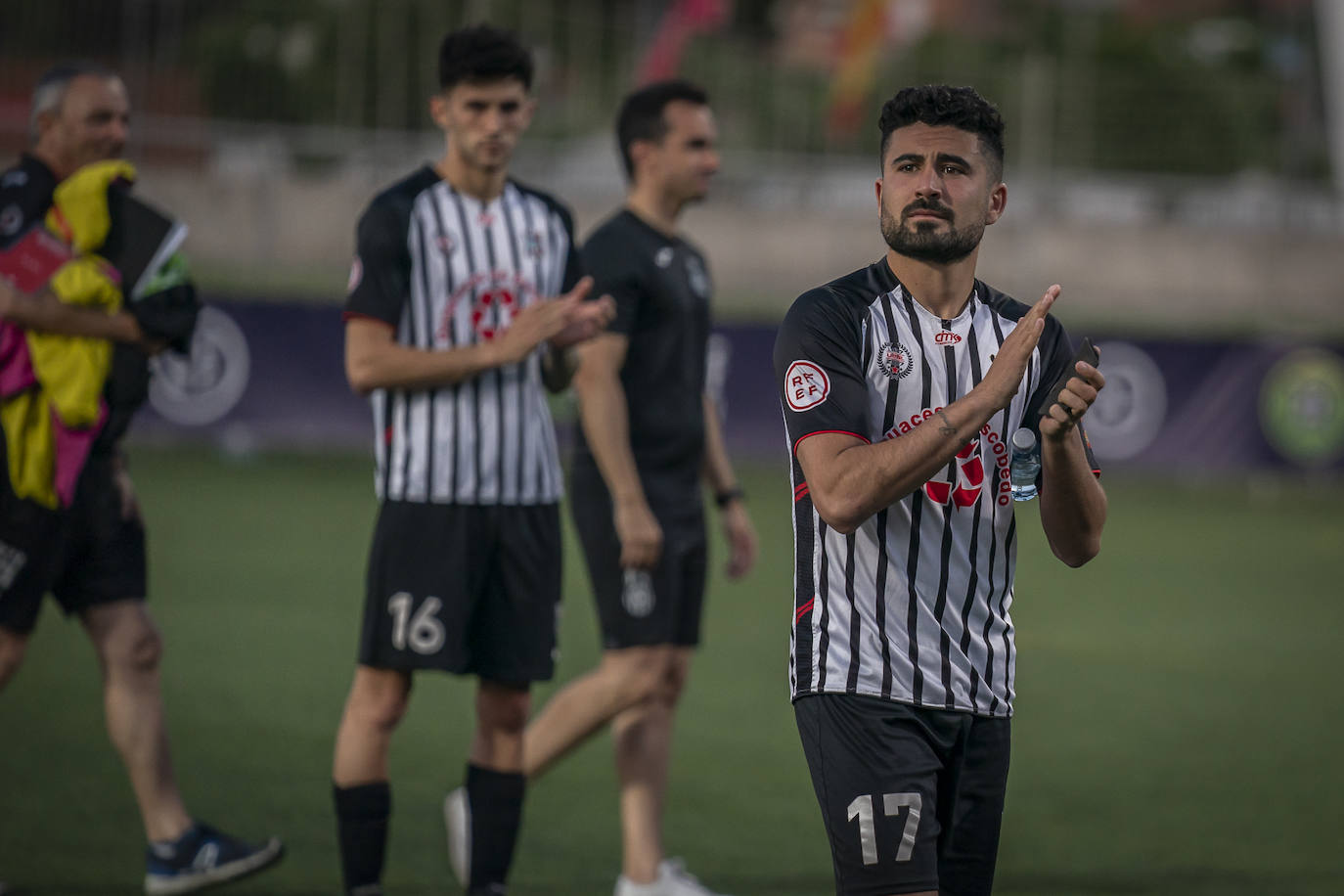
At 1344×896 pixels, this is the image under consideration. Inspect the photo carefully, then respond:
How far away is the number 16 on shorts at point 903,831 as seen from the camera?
3158mm

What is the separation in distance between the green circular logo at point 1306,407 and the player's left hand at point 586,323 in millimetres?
12516

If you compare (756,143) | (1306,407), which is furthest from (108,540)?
(756,143)

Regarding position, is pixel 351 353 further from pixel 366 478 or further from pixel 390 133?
pixel 390 133

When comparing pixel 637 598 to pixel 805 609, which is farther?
pixel 637 598

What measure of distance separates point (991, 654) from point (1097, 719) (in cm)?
460

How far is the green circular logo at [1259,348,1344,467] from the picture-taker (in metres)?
15.5

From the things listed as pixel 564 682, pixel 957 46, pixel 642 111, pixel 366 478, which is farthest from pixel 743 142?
pixel 642 111

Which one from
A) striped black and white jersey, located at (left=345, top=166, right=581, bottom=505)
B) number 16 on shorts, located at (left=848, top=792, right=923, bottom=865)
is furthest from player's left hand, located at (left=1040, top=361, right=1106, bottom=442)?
striped black and white jersey, located at (left=345, top=166, right=581, bottom=505)

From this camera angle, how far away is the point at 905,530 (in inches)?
129

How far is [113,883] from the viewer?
4988mm

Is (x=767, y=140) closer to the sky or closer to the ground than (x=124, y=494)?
A: closer to the sky

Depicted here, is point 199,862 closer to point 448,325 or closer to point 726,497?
point 448,325

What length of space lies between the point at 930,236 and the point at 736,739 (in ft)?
14.1

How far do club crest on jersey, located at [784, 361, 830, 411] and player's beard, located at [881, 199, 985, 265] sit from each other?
0.96ft
